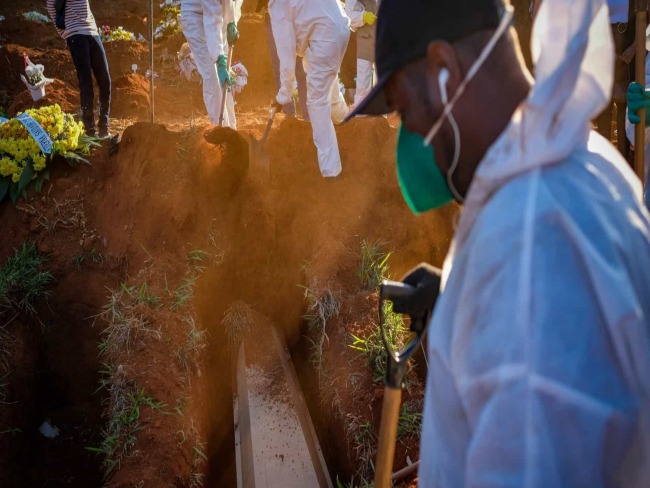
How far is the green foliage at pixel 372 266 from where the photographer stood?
4.08 metres

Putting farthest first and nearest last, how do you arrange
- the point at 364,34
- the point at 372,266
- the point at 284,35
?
the point at 364,34
the point at 284,35
the point at 372,266

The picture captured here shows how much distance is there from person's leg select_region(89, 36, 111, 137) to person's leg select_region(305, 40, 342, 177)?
2.40 meters

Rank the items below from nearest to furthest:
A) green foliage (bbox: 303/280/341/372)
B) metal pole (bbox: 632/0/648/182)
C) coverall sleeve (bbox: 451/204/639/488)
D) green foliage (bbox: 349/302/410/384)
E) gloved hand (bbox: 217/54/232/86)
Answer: coverall sleeve (bbox: 451/204/639/488), metal pole (bbox: 632/0/648/182), green foliage (bbox: 349/302/410/384), green foliage (bbox: 303/280/341/372), gloved hand (bbox: 217/54/232/86)

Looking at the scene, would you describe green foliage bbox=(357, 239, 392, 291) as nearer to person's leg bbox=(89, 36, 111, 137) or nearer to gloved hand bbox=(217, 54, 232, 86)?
gloved hand bbox=(217, 54, 232, 86)

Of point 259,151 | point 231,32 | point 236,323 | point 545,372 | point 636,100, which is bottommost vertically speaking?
point 236,323

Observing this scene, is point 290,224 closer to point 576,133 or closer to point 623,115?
point 623,115

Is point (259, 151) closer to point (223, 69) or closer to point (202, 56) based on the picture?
point (223, 69)

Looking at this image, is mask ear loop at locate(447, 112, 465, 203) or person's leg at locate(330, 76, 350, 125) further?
person's leg at locate(330, 76, 350, 125)

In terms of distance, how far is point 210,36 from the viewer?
5273 mm

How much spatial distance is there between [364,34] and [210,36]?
186 cm

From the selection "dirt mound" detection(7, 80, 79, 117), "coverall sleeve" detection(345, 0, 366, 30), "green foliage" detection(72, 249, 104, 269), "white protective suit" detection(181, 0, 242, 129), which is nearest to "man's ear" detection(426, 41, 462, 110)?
"green foliage" detection(72, 249, 104, 269)

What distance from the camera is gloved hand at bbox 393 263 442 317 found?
148 centimetres

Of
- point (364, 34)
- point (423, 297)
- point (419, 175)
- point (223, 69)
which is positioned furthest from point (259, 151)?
point (419, 175)

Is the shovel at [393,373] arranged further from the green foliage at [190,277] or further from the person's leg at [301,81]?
the person's leg at [301,81]
